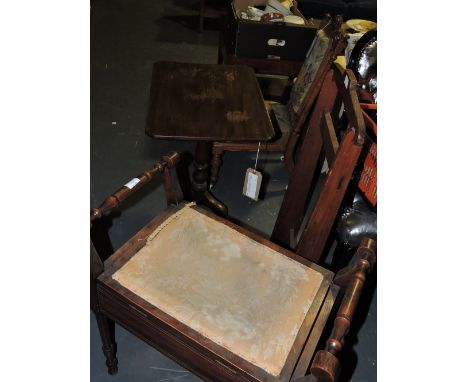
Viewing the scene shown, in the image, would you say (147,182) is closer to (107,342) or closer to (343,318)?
(107,342)

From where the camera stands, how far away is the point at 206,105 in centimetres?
174

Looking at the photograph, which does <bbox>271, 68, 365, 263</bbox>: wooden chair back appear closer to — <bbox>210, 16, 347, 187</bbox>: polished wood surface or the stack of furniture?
the stack of furniture

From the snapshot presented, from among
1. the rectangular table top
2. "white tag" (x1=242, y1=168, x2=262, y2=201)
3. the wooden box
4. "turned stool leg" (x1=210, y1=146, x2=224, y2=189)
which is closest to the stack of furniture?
the rectangular table top

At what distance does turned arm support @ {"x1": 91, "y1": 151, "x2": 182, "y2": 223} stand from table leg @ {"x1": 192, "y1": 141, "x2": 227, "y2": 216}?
664 mm

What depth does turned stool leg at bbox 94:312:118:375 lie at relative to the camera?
1.30 m

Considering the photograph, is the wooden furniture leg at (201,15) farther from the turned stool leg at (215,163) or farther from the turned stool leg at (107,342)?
the turned stool leg at (107,342)

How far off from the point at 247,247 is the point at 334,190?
12.9 inches

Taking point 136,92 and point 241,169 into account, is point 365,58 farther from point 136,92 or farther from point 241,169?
point 136,92

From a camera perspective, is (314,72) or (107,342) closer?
(107,342)

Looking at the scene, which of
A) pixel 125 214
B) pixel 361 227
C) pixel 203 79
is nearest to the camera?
pixel 361 227

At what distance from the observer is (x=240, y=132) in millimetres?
1623

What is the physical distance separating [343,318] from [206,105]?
1.13m

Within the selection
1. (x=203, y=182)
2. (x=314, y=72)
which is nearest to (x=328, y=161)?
(x=314, y=72)

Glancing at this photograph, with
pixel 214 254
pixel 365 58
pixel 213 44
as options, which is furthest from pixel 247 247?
pixel 213 44
